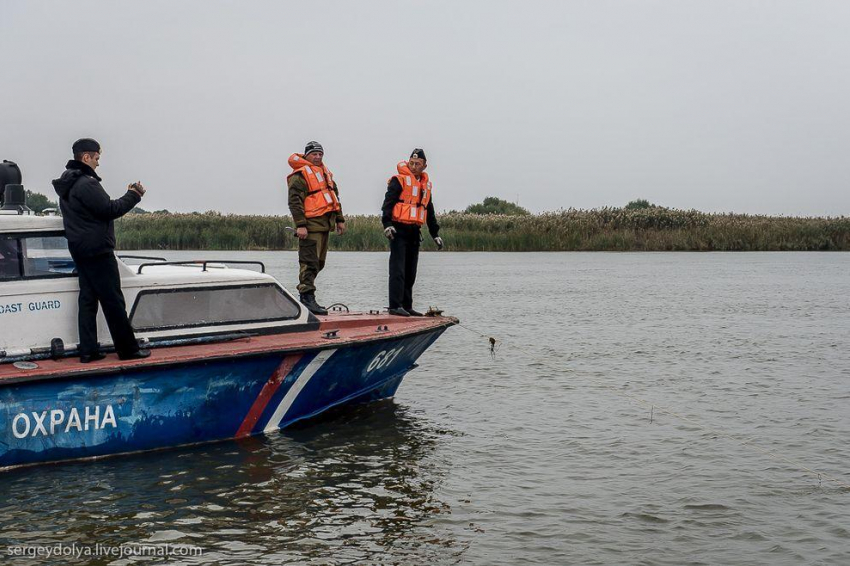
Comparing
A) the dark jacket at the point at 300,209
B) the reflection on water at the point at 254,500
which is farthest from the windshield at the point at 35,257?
the dark jacket at the point at 300,209

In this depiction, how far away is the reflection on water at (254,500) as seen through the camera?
654cm

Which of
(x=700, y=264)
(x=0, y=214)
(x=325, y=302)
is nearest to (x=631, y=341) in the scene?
(x=325, y=302)

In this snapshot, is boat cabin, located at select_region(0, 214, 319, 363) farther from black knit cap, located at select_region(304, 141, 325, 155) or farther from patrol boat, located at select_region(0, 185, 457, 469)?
black knit cap, located at select_region(304, 141, 325, 155)

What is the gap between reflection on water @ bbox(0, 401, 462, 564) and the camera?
21.5 ft

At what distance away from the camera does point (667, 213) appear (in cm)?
4441

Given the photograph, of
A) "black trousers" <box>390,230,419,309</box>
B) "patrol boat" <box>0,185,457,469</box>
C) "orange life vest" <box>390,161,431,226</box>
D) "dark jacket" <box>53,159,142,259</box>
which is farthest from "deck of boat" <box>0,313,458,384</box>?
"orange life vest" <box>390,161,431,226</box>

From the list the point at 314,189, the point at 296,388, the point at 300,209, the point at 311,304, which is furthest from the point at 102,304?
the point at 314,189

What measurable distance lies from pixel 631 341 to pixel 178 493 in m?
10.4

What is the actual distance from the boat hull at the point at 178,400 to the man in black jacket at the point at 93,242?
338mm

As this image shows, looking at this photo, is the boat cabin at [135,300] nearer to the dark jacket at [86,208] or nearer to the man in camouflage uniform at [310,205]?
the dark jacket at [86,208]

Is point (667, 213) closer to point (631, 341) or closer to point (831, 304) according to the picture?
point (831, 304)

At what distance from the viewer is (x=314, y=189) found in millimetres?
10711

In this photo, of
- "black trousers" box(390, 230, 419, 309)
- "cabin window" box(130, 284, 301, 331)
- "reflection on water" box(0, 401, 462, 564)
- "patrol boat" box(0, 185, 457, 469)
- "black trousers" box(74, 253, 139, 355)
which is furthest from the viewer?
"black trousers" box(390, 230, 419, 309)

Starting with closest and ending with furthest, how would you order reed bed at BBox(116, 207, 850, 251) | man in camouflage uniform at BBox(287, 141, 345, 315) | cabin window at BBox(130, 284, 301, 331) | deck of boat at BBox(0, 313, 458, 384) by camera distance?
deck of boat at BBox(0, 313, 458, 384)
cabin window at BBox(130, 284, 301, 331)
man in camouflage uniform at BBox(287, 141, 345, 315)
reed bed at BBox(116, 207, 850, 251)
